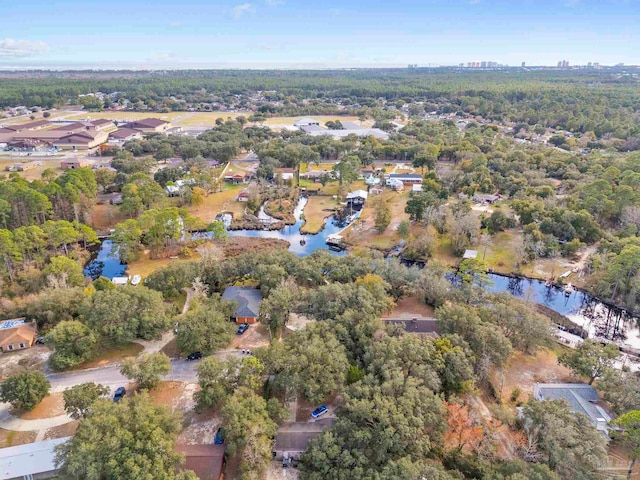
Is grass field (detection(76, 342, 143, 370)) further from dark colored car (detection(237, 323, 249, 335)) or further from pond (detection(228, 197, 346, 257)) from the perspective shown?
pond (detection(228, 197, 346, 257))

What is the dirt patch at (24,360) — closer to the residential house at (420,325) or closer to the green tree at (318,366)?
the green tree at (318,366)

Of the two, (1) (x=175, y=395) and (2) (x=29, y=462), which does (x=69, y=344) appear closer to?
(1) (x=175, y=395)

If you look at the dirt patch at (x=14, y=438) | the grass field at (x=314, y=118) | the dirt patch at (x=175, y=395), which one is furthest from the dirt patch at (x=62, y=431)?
the grass field at (x=314, y=118)

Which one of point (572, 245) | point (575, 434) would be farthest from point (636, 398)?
point (572, 245)

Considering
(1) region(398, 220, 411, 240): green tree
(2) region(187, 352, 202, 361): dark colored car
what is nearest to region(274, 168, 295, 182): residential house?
(1) region(398, 220, 411, 240): green tree

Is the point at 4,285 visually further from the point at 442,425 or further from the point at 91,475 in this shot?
the point at 442,425

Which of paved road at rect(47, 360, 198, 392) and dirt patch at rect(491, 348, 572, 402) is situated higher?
dirt patch at rect(491, 348, 572, 402)

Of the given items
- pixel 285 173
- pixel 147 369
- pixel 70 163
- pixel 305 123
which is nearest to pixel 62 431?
pixel 147 369
